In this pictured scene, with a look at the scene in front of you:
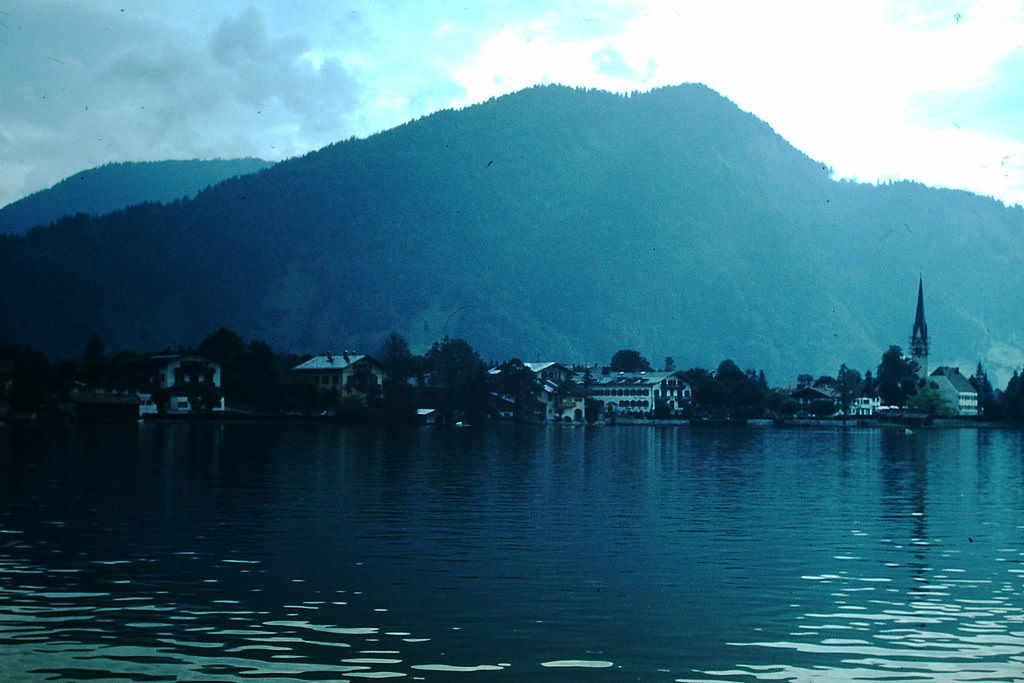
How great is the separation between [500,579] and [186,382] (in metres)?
127

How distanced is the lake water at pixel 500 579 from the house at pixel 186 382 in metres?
92.0

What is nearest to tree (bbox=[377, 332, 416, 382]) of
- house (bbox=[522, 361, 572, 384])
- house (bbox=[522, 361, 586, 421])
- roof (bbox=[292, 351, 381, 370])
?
roof (bbox=[292, 351, 381, 370])

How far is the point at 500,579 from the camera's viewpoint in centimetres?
2272

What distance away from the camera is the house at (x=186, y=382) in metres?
138

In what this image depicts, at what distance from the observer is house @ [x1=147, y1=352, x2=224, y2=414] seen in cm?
13800

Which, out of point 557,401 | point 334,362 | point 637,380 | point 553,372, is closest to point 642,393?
point 637,380

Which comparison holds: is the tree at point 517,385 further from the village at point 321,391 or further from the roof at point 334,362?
the roof at point 334,362

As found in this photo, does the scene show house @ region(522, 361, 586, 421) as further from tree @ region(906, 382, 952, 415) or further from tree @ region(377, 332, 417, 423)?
tree @ region(906, 382, 952, 415)

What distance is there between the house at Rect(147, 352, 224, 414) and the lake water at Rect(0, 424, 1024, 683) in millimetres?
91958

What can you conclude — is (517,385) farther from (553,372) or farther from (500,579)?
(500,579)

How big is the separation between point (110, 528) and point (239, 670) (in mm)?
15587

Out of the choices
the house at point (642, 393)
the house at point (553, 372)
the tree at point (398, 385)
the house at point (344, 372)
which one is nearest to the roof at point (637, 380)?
the house at point (642, 393)

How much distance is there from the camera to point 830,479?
5206 centimetres

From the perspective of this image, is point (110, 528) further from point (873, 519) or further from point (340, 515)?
point (873, 519)
